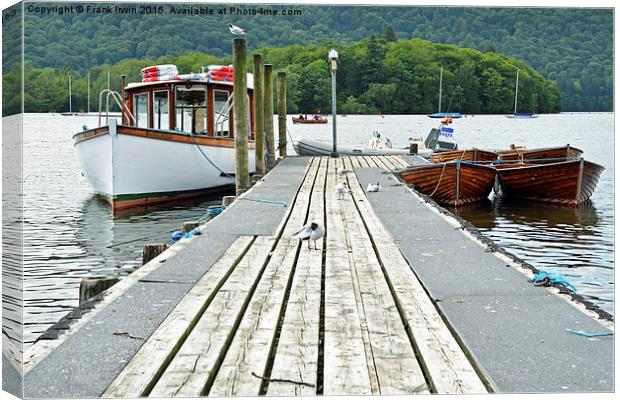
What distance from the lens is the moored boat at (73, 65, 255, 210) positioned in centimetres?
1536

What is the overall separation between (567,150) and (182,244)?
14737 mm

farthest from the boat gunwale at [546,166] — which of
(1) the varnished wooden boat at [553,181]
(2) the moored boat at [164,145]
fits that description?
(2) the moored boat at [164,145]

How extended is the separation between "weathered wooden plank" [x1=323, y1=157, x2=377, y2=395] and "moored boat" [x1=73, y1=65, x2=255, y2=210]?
915cm

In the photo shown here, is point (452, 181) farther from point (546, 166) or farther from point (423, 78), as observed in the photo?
point (423, 78)

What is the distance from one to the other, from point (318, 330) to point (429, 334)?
604 millimetres

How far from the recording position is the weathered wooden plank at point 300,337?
340 centimetres

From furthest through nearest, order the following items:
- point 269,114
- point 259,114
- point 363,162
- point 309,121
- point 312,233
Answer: point 309,121
point 269,114
point 363,162
point 259,114
point 312,233

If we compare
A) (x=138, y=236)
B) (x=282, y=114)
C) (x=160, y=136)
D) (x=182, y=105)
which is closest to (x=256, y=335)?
(x=138, y=236)

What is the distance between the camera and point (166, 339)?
4055 mm

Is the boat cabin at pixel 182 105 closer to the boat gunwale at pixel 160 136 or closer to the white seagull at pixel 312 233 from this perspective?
the boat gunwale at pixel 160 136

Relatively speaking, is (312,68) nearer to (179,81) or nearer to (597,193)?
(179,81)

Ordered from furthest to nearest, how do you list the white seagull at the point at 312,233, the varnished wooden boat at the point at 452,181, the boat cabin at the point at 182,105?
the boat cabin at the point at 182,105
the varnished wooden boat at the point at 452,181
the white seagull at the point at 312,233

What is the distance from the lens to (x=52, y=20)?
4160 millimetres

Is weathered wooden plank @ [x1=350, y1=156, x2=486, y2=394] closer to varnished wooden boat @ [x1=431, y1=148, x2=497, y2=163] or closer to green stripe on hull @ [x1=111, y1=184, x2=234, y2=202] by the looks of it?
green stripe on hull @ [x1=111, y1=184, x2=234, y2=202]
